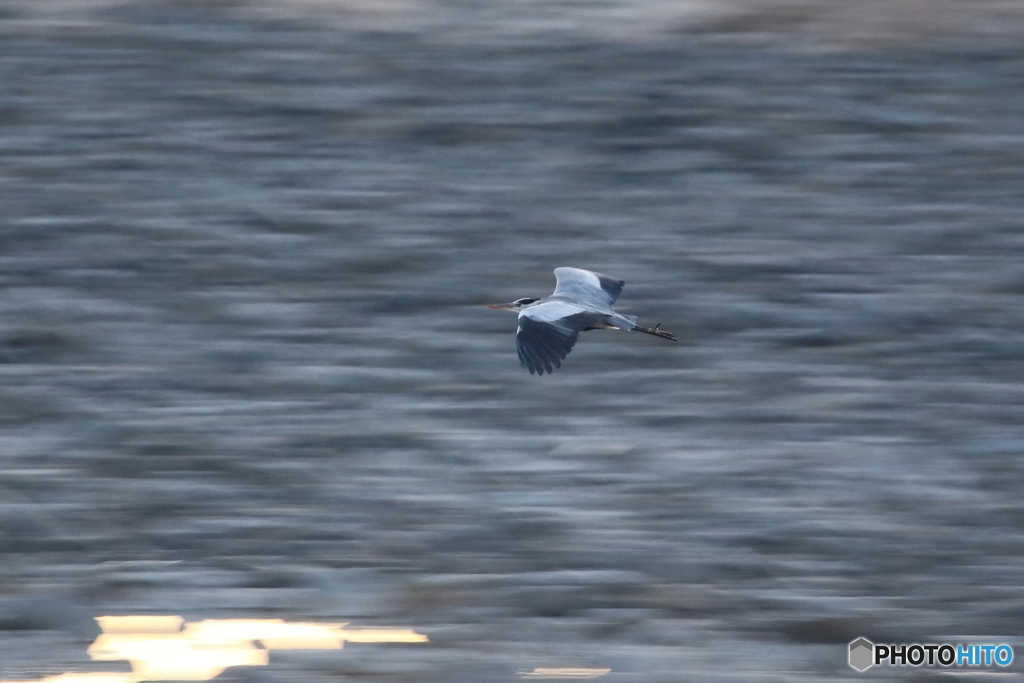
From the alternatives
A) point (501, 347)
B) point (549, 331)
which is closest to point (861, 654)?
point (549, 331)

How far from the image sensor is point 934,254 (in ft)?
23.0

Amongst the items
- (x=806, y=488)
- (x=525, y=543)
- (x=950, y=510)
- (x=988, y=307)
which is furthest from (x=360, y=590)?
(x=988, y=307)

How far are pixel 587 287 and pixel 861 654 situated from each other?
1.85 metres

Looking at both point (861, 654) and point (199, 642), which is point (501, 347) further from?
point (861, 654)

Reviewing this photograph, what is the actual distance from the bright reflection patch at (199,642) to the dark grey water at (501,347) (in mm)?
70

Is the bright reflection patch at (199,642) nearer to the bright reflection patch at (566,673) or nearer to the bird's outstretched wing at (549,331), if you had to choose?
the bright reflection patch at (566,673)

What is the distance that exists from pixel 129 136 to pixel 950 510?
4704mm

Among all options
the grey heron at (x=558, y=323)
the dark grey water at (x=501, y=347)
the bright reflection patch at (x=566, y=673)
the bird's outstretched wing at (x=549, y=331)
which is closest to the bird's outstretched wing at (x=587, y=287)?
the grey heron at (x=558, y=323)

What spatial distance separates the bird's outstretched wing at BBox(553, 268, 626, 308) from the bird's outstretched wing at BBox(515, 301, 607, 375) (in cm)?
29

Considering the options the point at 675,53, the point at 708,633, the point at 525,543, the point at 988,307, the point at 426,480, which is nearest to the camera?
the point at 708,633

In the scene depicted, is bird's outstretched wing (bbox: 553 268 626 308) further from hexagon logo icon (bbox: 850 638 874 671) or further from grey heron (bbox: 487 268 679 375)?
hexagon logo icon (bbox: 850 638 874 671)

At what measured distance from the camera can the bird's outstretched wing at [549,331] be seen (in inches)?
199

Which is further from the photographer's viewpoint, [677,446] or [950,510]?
[677,446]

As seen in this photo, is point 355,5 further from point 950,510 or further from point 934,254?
point 950,510
